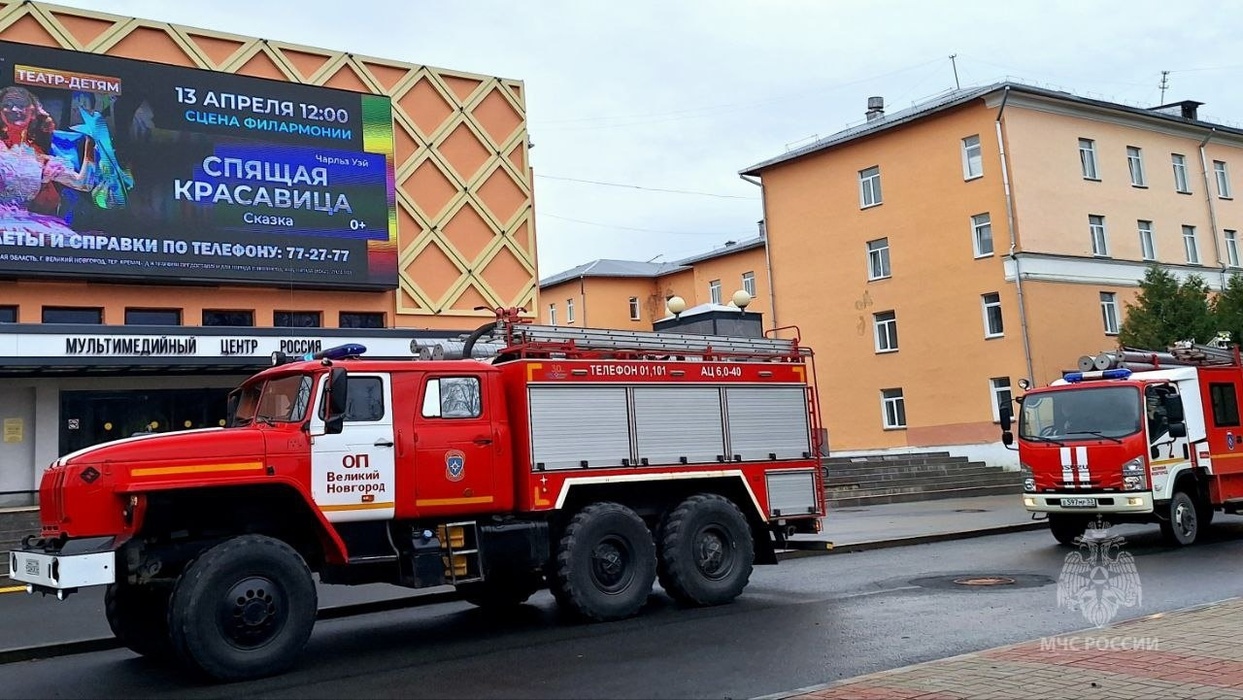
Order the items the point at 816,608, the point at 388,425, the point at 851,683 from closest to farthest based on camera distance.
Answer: the point at 851,683 → the point at 388,425 → the point at 816,608

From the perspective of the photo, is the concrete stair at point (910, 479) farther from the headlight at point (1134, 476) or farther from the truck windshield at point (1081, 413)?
the headlight at point (1134, 476)

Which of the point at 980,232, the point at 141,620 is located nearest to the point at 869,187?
the point at 980,232

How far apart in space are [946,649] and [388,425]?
201 inches

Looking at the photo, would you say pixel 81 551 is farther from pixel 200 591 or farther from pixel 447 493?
pixel 447 493

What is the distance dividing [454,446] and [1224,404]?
12.4 m

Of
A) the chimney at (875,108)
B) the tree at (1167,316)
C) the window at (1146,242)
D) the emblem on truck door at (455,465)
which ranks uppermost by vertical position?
the chimney at (875,108)

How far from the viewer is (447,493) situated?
940 centimetres

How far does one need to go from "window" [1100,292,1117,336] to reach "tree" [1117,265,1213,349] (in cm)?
266

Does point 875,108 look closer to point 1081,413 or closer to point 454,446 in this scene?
point 1081,413

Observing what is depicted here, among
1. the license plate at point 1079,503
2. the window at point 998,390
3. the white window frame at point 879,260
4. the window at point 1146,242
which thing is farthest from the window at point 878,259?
the license plate at point 1079,503

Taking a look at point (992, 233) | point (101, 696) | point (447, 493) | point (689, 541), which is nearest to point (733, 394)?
point (689, 541)

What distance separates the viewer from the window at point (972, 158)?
1264 inches

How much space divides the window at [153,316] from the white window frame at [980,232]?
23166 millimetres

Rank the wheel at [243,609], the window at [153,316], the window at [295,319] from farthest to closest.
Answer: the window at [295,319], the window at [153,316], the wheel at [243,609]
